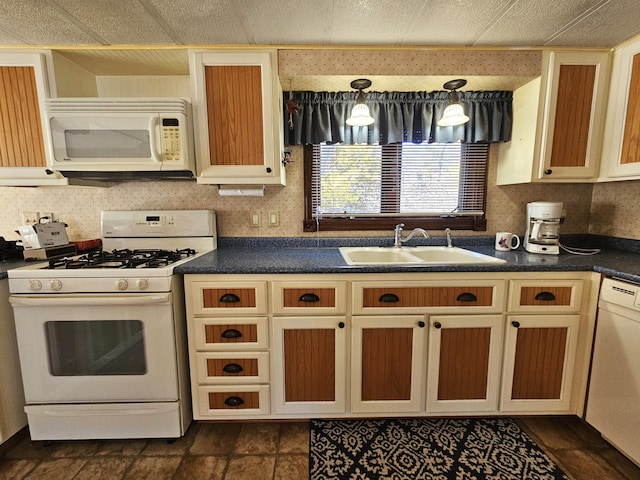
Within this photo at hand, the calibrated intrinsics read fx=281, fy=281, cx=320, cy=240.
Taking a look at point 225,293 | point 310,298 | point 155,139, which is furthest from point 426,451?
point 155,139

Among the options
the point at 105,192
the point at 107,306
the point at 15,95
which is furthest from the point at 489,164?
the point at 15,95

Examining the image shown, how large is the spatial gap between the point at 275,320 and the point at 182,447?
0.85 m

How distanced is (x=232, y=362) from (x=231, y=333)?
0.17 metres

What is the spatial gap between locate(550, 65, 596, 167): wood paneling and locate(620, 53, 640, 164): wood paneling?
163 millimetres

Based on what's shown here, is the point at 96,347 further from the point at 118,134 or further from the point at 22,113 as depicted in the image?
the point at 22,113

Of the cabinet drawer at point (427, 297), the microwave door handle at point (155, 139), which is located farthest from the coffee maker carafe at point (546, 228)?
the microwave door handle at point (155, 139)

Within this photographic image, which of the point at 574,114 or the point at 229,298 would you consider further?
the point at 574,114

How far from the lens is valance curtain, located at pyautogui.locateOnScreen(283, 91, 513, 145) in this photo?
6.34ft

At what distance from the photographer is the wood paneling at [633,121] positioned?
157cm

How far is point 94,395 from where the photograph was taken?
148 cm

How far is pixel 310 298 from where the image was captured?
151cm

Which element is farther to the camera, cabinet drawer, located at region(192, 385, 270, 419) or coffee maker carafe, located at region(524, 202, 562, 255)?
coffee maker carafe, located at region(524, 202, 562, 255)

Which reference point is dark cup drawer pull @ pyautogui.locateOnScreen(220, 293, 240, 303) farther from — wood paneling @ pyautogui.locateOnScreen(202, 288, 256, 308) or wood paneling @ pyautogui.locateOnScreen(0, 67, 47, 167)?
wood paneling @ pyautogui.locateOnScreen(0, 67, 47, 167)

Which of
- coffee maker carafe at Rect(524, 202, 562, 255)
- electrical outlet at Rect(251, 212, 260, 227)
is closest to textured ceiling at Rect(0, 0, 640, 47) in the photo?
coffee maker carafe at Rect(524, 202, 562, 255)
